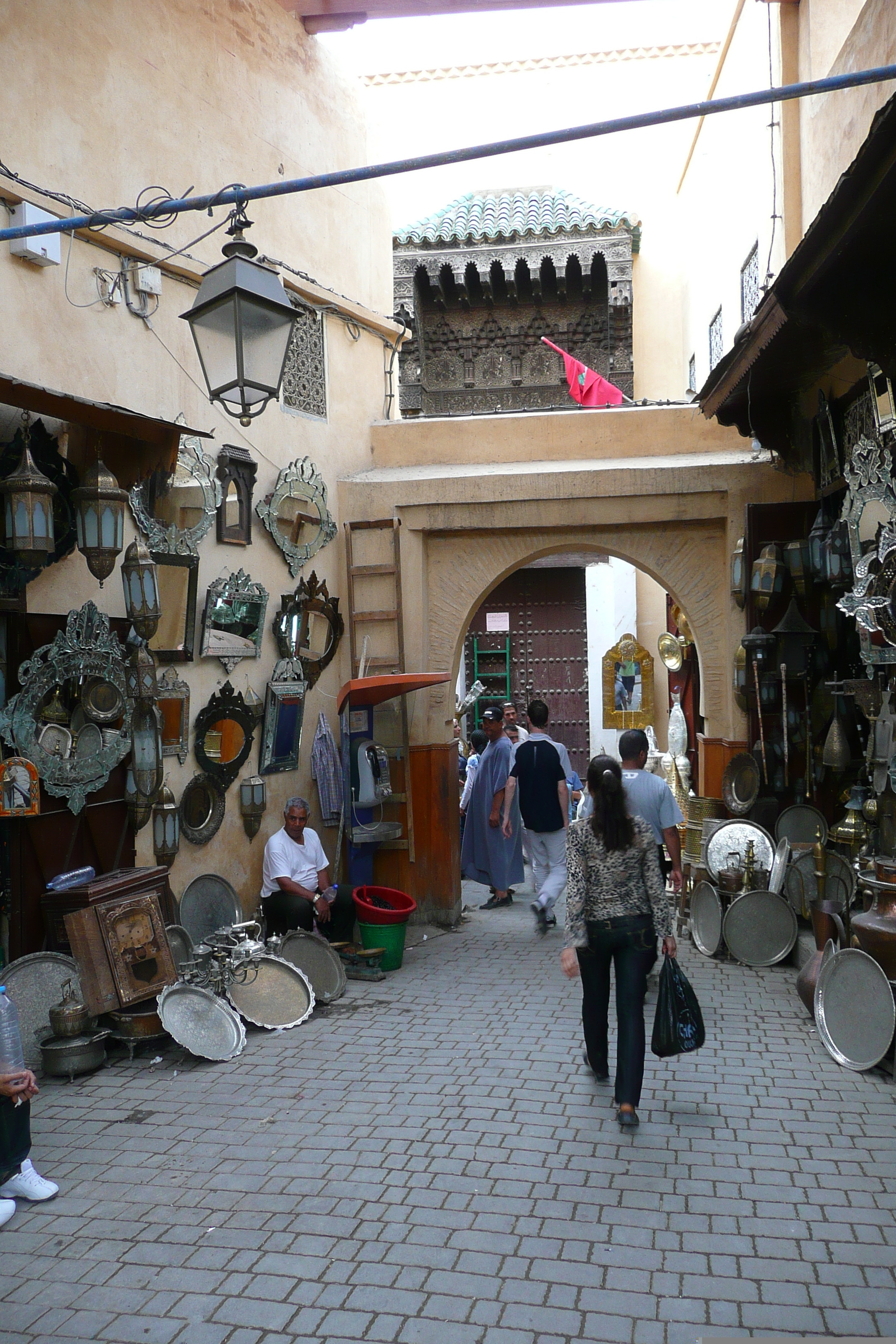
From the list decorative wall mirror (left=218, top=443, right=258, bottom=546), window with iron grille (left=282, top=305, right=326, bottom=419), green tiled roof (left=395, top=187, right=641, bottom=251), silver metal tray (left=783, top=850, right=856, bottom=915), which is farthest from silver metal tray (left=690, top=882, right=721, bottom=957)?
green tiled roof (left=395, top=187, right=641, bottom=251)

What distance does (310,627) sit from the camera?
25.1 ft

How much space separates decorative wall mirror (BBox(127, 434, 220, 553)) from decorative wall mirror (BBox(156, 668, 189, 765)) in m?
0.68

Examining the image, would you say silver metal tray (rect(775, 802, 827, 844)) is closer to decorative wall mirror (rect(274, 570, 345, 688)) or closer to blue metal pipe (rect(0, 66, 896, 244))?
decorative wall mirror (rect(274, 570, 345, 688))

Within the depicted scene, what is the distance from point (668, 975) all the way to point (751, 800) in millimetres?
3281

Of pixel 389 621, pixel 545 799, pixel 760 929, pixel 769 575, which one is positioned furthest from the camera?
pixel 389 621

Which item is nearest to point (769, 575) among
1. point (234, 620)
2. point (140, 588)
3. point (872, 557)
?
point (872, 557)

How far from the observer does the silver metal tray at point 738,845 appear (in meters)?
7.06

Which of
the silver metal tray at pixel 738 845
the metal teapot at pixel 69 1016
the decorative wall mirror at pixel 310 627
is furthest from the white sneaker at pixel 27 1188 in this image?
the silver metal tray at pixel 738 845

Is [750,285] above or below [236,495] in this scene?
above

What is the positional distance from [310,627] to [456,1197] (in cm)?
458

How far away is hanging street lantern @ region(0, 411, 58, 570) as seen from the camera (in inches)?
182

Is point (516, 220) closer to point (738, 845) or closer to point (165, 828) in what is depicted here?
point (738, 845)

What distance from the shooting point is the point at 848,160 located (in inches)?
229

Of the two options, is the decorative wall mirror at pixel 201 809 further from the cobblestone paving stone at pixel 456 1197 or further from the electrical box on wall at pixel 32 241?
the electrical box on wall at pixel 32 241
